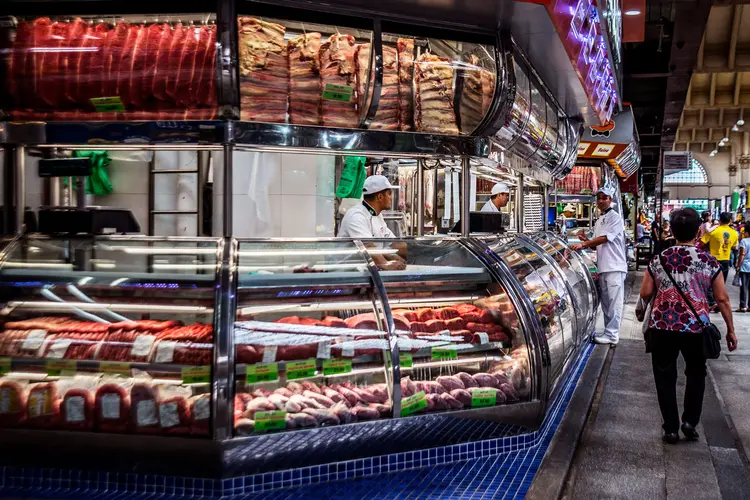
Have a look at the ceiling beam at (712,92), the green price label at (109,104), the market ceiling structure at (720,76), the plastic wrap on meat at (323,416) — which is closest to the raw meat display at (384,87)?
the green price label at (109,104)

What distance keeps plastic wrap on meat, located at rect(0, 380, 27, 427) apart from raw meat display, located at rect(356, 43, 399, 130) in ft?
8.12

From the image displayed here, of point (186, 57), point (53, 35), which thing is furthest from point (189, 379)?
point (53, 35)

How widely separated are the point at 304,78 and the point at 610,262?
557 cm

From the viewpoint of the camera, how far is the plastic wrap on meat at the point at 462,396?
404 cm

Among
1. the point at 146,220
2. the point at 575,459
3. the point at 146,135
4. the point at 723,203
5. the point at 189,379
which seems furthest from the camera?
the point at 723,203

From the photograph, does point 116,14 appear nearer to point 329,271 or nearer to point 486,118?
point 329,271

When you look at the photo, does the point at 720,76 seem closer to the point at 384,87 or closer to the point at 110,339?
the point at 384,87

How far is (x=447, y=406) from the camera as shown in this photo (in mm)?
4000

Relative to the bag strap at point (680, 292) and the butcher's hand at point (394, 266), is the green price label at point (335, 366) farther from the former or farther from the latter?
the bag strap at point (680, 292)

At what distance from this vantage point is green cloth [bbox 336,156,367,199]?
17.1ft

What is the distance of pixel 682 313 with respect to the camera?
4555 mm

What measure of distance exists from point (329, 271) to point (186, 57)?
1.45 m

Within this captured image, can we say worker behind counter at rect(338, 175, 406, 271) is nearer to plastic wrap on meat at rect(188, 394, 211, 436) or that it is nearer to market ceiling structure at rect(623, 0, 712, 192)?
plastic wrap on meat at rect(188, 394, 211, 436)

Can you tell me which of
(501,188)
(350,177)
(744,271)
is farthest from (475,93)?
(744,271)
